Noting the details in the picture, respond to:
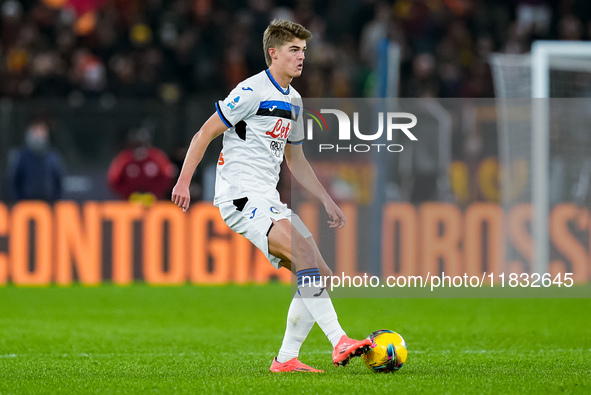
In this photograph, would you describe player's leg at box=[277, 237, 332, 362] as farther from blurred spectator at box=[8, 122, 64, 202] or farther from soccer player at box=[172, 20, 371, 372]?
blurred spectator at box=[8, 122, 64, 202]

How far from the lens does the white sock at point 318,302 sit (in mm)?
5918

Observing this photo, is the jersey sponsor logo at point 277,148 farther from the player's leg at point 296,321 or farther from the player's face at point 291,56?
the player's leg at point 296,321

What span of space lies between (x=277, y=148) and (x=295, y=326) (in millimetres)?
1055

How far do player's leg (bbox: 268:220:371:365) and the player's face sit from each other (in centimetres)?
89

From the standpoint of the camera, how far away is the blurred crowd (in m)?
16.1

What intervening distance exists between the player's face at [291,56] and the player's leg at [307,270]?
0.89 m

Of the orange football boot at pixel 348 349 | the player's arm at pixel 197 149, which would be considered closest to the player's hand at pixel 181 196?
the player's arm at pixel 197 149

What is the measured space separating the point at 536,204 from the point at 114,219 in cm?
540

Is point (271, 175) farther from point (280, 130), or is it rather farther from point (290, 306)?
point (290, 306)

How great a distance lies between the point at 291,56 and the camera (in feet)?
19.9

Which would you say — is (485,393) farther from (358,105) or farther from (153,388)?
(358,105)

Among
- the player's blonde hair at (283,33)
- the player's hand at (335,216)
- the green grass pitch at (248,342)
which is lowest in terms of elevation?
the green grass pitch at (248,342)

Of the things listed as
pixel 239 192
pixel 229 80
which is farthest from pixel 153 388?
pixel 229 80

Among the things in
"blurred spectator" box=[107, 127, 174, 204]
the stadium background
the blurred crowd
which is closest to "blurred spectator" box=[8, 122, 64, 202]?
the stadium background
